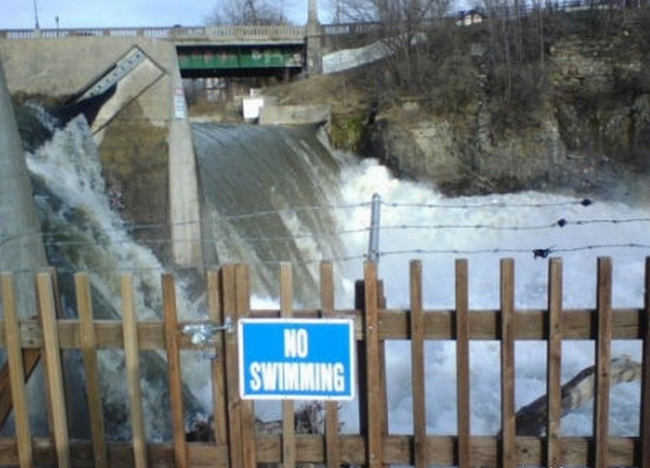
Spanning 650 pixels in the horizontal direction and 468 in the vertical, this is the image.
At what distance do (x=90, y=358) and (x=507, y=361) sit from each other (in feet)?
5.57

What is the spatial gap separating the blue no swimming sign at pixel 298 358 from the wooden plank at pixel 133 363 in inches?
19.2

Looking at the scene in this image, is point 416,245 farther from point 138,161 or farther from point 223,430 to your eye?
point 223,430

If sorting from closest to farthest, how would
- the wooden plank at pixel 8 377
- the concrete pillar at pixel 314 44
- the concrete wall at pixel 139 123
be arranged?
the wooden plank at pixel 8 377
the concrete wall at pixel 139 123
the concrete pillar at pixel 314 44

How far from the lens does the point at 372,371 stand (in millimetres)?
3342

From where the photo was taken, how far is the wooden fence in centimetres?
329

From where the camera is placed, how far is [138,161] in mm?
10781

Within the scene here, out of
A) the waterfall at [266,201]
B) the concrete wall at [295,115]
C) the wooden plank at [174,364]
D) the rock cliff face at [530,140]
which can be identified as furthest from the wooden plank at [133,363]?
the concrete wall at [295,115]

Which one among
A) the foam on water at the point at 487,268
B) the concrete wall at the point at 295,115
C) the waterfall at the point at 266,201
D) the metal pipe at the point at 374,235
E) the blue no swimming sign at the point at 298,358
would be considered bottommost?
the foam on water at the point at 487,268

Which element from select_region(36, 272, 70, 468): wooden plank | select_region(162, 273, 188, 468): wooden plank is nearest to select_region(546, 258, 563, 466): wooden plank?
select_region(162, 273, 188, 468): wooden plank

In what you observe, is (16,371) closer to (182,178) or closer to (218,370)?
(218,370)

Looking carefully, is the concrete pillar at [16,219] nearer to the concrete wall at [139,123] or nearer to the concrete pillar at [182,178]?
the concrete wall at [139,123]

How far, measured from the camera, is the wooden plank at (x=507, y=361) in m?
3.26

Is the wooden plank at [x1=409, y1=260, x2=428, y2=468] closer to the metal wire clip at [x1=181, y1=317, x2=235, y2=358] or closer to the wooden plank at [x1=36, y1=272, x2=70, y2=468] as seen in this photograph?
the metal wire clip at [x1=181, y1=317, x2=235, y2=358]

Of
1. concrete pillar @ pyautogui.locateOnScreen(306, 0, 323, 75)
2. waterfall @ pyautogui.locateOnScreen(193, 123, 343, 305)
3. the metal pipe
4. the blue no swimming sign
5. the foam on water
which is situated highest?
concrete pillar @ pyautogui.locateOnScreen(306, 0, 323, 75)
